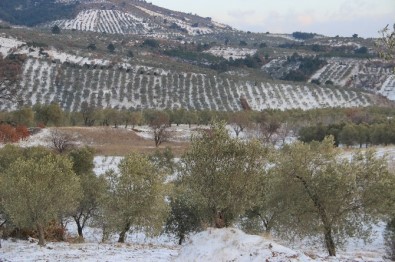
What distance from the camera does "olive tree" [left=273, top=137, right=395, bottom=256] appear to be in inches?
1324

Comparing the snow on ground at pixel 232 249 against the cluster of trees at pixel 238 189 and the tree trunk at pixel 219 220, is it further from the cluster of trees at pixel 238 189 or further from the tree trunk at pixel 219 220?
the tree trunk at pixel 219 220

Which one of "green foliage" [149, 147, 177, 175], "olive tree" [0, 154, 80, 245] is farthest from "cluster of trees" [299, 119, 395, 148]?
"olive tree" [0, 154, 80, 245]

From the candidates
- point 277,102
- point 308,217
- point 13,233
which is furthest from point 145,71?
point 308,217

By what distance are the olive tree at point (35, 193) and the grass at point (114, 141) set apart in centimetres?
5609

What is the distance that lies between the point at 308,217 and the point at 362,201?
14.0ft

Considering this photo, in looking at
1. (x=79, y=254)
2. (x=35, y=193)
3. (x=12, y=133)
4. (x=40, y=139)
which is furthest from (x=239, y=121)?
(x=79, y=254)

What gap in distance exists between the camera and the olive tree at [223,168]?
2953cm

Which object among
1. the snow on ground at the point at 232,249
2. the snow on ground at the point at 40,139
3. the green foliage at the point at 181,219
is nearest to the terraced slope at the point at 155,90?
the snow on ground at the point at 40,139

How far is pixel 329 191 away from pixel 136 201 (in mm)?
17880

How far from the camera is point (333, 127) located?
111 metres

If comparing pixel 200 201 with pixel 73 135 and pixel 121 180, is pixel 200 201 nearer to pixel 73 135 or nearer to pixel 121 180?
pixel 121 180

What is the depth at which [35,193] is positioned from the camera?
124ft

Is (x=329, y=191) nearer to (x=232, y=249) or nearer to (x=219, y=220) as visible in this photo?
(x=219, y=220)

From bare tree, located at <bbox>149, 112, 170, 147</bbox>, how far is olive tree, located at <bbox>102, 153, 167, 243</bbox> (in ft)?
206
